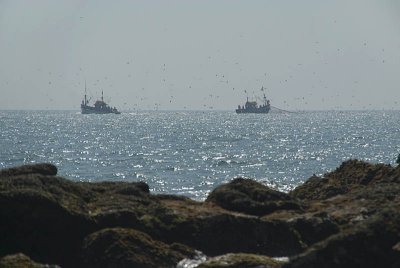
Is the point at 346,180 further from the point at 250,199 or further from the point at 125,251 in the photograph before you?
the point at 125,251

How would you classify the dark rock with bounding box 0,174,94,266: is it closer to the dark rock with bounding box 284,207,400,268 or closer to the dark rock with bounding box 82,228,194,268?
the dark rock with bounding box 82,228,194,268

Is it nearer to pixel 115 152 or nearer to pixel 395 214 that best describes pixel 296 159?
pixel 115 152

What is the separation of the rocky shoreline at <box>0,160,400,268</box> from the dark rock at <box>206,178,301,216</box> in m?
0.03

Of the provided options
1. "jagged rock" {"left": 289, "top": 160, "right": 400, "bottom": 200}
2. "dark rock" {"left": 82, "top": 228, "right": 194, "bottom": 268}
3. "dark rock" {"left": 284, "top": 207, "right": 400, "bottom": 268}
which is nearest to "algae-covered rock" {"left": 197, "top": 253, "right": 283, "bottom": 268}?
"dark rock" {"left": 284, "top": 207, "right": 400, "bottom": 268}

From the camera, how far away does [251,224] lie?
20.4 metres

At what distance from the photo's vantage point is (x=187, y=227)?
20.3 m

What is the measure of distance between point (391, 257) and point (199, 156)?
7778cm

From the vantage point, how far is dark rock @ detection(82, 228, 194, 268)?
17828mm

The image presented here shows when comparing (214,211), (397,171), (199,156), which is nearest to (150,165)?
(199,156)

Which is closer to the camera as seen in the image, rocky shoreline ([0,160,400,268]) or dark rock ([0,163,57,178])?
rocky shoreline ([0,160,400,268])

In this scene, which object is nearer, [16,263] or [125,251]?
[16,263]

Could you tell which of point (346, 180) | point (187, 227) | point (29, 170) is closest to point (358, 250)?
point (187, 227)

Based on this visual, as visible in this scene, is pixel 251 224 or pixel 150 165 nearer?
pixel 251 224

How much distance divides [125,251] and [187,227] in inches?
107
